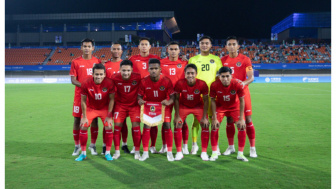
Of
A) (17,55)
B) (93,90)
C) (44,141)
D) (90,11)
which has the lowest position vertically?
(44,141)

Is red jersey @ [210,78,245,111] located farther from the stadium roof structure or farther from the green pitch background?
the stadium roof structure

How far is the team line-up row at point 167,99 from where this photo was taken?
4879mm

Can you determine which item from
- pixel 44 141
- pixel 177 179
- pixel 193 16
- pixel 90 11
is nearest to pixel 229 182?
pixel 177 179

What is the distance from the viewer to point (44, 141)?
249 inches

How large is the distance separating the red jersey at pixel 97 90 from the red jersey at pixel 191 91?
117cm

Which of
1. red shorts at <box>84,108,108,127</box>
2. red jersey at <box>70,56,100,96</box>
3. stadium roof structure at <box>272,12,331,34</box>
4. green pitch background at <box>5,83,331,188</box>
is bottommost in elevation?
green pitch background at <box>5,83,331,188</box>

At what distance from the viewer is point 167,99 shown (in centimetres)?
505

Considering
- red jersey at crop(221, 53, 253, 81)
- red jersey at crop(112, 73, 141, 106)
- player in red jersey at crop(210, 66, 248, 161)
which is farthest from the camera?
red jersey at crop(221, 53, 253, 81)

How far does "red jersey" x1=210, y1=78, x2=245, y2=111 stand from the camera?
482 cm

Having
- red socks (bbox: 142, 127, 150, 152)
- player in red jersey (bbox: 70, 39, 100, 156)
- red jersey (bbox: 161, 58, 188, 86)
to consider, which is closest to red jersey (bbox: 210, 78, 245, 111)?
red jersey (bbox: 161, 58, 188, 86)

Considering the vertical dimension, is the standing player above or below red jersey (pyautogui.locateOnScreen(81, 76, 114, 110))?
above

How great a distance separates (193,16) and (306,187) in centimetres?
5785

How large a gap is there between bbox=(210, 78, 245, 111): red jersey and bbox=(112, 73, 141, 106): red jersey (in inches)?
52.4

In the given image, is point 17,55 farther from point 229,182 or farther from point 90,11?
point 229,182
